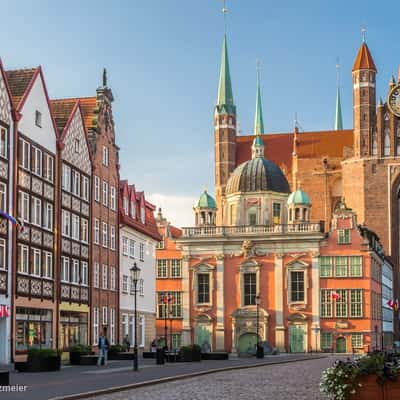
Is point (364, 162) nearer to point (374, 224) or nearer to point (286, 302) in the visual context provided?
point (374, 224)

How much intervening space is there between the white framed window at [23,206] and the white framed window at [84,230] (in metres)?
10.1

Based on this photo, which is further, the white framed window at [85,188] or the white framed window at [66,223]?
the white framed window at [85,188]

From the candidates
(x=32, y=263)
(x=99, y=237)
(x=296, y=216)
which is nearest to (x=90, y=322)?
(x=99, y=237)

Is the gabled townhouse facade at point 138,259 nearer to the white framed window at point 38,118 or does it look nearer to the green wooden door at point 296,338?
the white framed window at point 38,118

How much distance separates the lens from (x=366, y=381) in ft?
67.0

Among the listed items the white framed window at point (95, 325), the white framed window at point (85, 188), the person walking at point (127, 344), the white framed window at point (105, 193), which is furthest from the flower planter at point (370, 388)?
the white framed window at point (105, 193)

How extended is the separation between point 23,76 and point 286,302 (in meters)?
47.6

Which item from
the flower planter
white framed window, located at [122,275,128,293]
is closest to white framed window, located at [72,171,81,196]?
white framed window, located at [122,275,128,293]

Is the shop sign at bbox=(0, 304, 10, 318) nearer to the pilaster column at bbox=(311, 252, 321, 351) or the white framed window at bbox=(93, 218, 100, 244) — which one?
the white framed window at bbox=(93, 218, 100, 244)

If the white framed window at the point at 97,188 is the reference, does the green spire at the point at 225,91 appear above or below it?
above

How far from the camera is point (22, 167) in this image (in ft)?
165

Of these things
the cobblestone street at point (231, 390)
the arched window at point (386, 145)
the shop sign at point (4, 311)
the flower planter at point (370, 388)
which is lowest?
the cobblestone street at point (231, 390)

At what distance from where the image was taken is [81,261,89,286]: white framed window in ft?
199

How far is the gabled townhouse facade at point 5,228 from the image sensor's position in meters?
47.5
